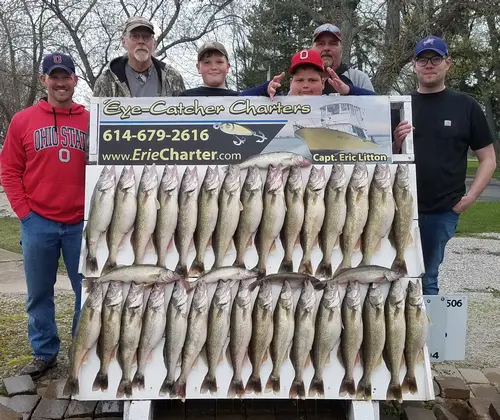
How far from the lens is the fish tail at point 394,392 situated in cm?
303

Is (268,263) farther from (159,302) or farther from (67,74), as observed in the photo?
(67,74)

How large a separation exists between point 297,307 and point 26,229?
2134 mm

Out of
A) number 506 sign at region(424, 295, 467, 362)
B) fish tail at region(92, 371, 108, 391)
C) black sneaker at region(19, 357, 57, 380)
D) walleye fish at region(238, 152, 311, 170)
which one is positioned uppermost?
walleye fish at region(238, 152, 311, 170)

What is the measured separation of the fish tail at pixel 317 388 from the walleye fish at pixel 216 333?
A: 0.56m

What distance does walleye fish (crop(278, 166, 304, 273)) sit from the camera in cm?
313

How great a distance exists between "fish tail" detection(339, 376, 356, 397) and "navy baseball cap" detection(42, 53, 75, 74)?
287 centimetres

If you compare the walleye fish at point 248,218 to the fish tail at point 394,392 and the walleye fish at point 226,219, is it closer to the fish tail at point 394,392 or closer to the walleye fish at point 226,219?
the walleye fish at point 226,219

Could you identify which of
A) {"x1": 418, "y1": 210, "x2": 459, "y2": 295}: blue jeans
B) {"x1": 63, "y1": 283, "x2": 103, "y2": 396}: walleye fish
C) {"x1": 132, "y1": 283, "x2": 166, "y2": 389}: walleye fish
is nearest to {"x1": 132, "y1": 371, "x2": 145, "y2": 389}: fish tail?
{"x1": 132, "y1": 283, "x2": 166, "y2": 389}: walleye fish

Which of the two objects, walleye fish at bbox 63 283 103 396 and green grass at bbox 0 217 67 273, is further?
green grass at bbox 0 217 67 273

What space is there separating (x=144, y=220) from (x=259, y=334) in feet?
3.13

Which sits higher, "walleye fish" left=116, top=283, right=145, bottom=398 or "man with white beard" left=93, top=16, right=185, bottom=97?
"man with white beard" left=93, top=16, right=185, bottom=97

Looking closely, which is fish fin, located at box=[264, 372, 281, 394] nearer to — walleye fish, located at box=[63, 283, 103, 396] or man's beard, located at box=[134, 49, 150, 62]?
walleye fish, located at box=[63, 283, 103, 396]

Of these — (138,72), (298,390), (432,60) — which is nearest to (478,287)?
(432,60)

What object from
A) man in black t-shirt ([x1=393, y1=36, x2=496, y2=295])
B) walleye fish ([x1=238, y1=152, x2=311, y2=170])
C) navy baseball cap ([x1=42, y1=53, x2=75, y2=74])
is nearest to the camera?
walleye fish ([x1=238, y1=152, x2=311, y2=170])
